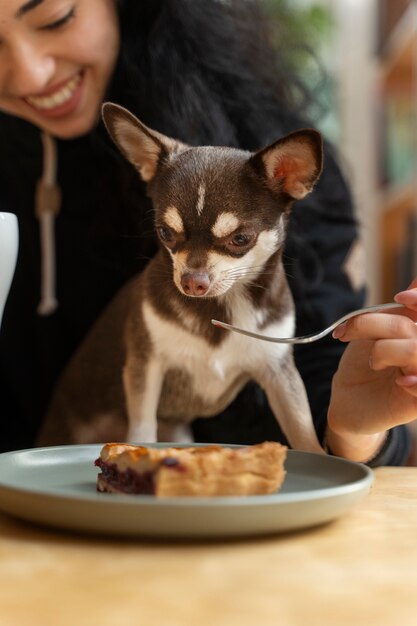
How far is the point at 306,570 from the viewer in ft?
2.06

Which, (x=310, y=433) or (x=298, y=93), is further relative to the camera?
(x=298, y=93)

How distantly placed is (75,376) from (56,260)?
0.38 meters

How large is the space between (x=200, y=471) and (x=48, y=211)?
3.12ft

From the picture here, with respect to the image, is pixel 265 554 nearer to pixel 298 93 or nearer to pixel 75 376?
pixel 75 376

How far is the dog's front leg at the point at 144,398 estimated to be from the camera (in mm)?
1081

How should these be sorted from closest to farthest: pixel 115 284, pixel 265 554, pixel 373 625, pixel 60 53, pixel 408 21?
pixel 373 625
pixel 265 554
pixel 60 53
pixel 115 284
pixel 408 21

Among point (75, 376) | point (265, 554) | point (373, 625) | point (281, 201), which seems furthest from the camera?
point (75, 376)

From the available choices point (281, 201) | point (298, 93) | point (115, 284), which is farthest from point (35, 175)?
point (281, 201)

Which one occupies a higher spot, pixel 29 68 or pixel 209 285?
pixel 29 68

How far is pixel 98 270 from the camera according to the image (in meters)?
1.63

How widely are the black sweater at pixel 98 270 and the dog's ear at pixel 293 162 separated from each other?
0.76 feet

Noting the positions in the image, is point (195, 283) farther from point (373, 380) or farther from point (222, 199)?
point (373, 380)

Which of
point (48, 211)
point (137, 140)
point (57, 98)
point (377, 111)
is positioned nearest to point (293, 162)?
point (137, 140)

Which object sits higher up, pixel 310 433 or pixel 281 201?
pixel 281 201
